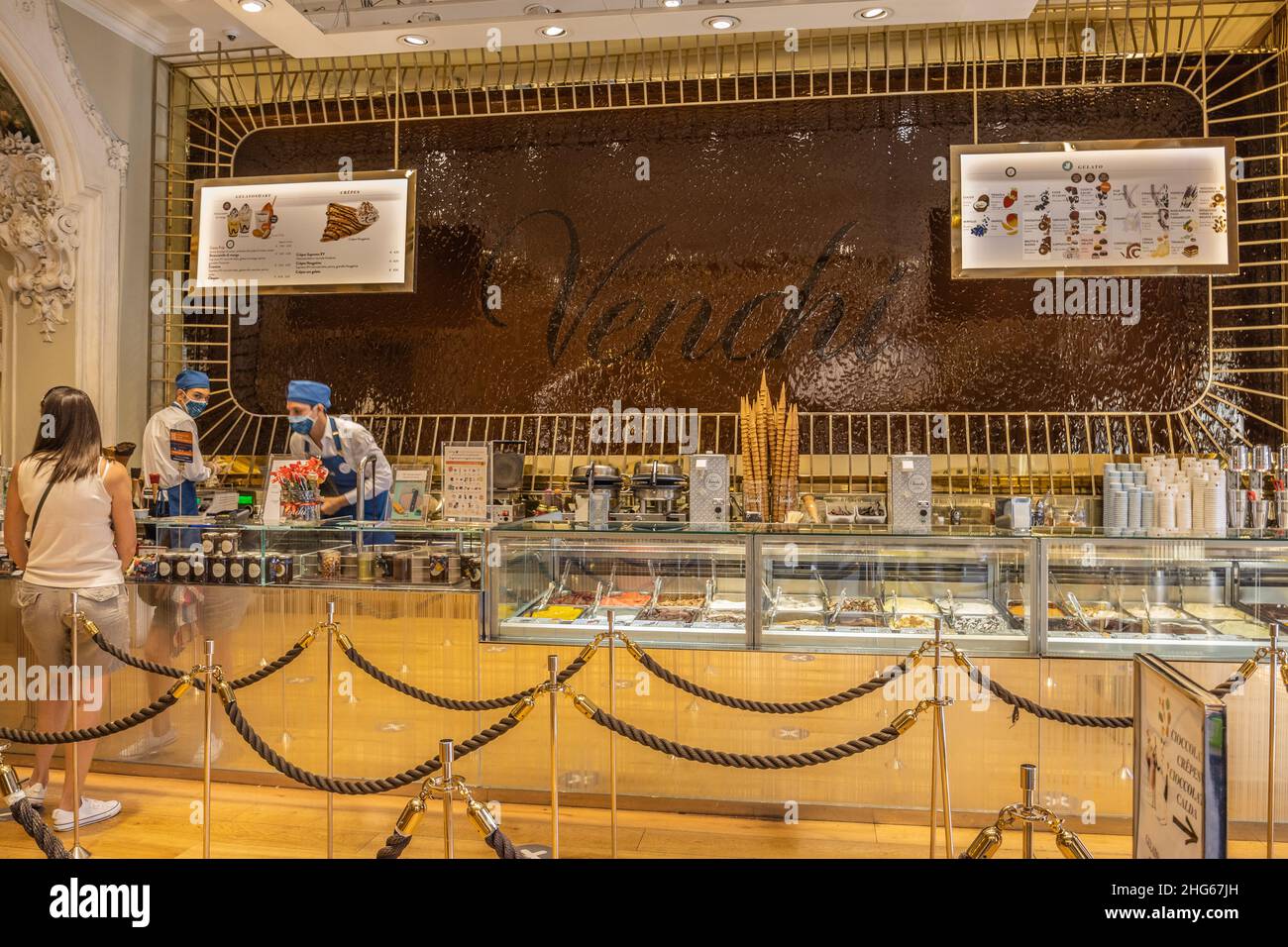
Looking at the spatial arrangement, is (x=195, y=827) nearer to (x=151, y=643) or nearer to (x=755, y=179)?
(x=151, y=643)

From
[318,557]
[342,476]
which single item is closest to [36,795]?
[318,557]

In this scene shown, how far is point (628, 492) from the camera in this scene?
543 centimetres

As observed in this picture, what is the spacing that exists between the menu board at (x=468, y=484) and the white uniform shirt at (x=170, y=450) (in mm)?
2405

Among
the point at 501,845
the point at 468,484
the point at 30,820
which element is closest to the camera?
the point at 501,845

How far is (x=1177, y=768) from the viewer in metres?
1.43

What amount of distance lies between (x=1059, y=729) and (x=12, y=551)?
3840mm

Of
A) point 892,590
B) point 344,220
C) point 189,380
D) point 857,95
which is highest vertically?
point 857,95

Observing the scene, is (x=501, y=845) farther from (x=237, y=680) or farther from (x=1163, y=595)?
(x=1163, y=595)

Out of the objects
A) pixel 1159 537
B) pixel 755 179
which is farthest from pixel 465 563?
pixel 755 179

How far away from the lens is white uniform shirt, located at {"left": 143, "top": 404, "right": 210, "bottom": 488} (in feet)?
17.1

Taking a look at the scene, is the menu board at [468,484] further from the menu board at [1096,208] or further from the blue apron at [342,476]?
the menu board at [1096,208]

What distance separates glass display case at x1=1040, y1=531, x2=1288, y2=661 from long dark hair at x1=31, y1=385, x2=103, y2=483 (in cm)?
341

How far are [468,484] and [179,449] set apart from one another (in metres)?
2.61

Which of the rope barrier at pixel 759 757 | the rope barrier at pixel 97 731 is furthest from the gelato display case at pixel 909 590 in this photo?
the rope barrier at pixel 97 731
